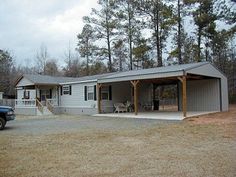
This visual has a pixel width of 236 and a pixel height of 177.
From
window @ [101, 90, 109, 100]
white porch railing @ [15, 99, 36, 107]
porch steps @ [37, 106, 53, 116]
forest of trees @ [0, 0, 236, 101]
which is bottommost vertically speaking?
porch steps @ [37, 106, 53, 116]

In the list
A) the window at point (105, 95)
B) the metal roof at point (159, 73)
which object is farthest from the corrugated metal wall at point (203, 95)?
the window at point (105, 95)

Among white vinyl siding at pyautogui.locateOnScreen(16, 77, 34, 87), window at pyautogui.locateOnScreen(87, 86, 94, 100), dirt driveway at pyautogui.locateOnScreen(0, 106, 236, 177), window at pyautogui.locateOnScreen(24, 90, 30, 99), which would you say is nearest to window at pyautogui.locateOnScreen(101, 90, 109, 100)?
window at pyautogui.locateOnScreen(87, 86, 94, 100)

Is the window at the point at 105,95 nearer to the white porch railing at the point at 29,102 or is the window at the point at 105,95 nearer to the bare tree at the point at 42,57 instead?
the white porch railing at the point at 29,102

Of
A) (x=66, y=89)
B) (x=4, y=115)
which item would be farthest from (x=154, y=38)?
(x=4, y=115)

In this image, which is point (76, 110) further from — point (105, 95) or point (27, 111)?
point (27, 111)

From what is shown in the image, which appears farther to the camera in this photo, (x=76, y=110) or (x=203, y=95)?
(x=76, y=110)

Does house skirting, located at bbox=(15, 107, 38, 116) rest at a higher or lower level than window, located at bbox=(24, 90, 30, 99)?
lower

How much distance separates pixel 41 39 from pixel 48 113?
2770 cm

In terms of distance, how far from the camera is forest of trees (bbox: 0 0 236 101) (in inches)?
1257

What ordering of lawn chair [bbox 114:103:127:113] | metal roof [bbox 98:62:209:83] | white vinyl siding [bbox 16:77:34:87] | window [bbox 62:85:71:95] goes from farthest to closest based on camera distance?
white vinyl siding [bbox 16:77:34:87] < window [bbox 62:85:71:95] < lawn chair [bbox 114:103:127:113] < metal roof [bbox 98:62:209:83]

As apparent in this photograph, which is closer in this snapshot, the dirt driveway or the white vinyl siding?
the dirt driveway

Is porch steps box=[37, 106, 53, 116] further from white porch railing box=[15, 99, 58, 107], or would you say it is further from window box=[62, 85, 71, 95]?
window box=[62, 85, 71, 95]

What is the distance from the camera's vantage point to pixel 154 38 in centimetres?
3466

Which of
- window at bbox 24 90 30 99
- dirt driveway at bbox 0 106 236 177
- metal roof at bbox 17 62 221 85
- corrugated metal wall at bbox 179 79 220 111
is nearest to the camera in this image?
dirt driveway at bbox 0 106 236 177
